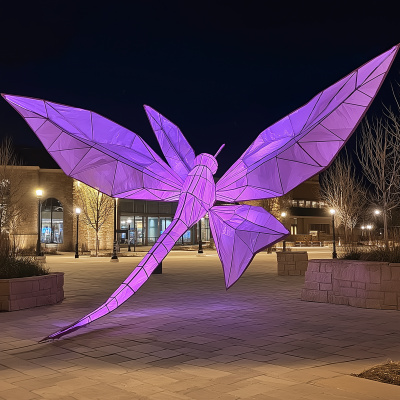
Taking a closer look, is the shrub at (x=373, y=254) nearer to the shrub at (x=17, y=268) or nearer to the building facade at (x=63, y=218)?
the shrub at (x=17, y=268)

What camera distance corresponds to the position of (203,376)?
566 centimetres

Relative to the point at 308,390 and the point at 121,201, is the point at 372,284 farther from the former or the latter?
the point at 121,201

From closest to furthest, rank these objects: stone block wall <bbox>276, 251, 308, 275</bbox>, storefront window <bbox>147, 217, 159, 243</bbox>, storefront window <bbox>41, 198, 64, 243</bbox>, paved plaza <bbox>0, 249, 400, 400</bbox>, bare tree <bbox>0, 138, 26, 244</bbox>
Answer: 1. paved plaza <bbox>0, 249, 400, 400</bbox>
2. stone block wall <bbox>276, 251, 308, 275</bbox>
3. bare tree <bbox>0, 138, 26, 244</bbox>
4. storefront window <bbox>41, 198, 64, 243</bbox>
5. storefront window <bbox>147, 217, 159, 243</bbox>

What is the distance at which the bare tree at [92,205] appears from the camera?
120 ft

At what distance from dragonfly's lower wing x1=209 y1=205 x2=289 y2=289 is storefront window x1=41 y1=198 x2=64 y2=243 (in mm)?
34336

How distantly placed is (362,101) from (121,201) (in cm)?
4062

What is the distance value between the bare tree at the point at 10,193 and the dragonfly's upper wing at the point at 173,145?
68.2ft

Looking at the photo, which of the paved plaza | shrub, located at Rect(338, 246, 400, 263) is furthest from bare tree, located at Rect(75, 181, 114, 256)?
shrub, located at Rect(338, 246, 400, 263)

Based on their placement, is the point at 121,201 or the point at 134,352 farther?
the point at 121,201

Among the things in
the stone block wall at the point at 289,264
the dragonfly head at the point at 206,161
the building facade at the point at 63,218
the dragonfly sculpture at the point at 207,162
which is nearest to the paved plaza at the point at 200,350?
the dragonfly sculpture at the point at 207,162

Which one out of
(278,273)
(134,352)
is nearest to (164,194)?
(134,352)

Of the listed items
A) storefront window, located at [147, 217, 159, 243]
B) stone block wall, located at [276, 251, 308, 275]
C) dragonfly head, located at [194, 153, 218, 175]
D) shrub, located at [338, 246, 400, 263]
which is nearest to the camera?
dragonfly head, located at [194, 153, 218, 175]

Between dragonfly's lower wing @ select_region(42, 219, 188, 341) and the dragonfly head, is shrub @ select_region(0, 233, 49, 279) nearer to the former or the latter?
dragonfly's lower wing @ select_region(42, 219, 188, 341)

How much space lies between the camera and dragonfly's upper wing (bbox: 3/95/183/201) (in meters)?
8.90
